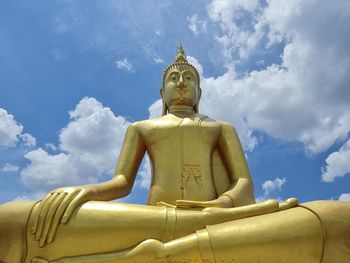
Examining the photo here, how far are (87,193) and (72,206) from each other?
0.34 metres

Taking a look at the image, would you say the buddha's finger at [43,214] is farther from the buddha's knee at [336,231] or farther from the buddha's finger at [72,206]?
the buddha's knee at [336,231]

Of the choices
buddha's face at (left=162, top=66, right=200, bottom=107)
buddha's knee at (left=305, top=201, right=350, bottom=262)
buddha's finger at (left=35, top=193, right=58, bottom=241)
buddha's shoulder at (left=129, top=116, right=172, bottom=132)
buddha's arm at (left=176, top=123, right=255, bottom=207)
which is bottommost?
buddha's knee at (left=305, top=201, right=350, bottom=262)

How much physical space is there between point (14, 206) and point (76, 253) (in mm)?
859

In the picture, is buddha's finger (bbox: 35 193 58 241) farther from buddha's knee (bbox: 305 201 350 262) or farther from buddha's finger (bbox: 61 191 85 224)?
buddha's knee (bbox: 305 201 350 262)

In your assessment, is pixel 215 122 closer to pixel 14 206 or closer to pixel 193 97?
pixel 193 97

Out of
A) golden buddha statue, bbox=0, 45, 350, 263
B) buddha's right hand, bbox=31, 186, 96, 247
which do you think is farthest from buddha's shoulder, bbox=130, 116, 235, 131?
buddha's right hand, bbox=31, 186, 96, 247

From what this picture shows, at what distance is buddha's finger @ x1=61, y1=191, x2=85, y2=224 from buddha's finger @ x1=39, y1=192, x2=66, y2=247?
0.12 meters

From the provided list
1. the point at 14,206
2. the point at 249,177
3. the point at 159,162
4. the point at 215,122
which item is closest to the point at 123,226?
the point at 14,206

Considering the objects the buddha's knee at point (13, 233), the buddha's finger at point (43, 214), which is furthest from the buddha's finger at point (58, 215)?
the buddha's knee at point (13, 233)

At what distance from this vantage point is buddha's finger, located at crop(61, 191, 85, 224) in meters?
4.56

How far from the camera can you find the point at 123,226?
4527 millimetres

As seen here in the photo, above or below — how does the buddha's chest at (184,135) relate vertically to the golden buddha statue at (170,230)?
above

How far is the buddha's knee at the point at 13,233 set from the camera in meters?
4.45

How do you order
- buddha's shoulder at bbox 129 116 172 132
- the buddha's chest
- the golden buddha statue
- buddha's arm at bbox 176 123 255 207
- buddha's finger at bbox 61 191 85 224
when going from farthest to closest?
buddha's shoulder at bbox 129 116 172 132, the buddha's chest, buddha's arm at bbox 176 123 255 207, buddha's finger at bbox 61 191 85 224, the golden buddha statue
